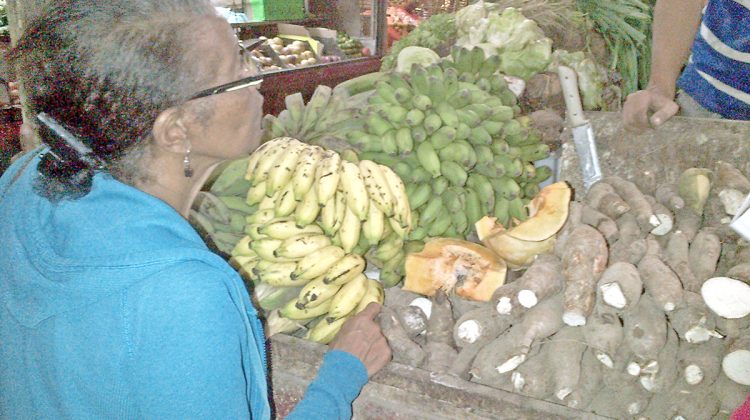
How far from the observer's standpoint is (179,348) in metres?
1.06

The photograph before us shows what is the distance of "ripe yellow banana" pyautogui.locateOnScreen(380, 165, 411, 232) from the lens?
225 centimetres

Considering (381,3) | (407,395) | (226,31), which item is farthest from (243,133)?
(381,3)

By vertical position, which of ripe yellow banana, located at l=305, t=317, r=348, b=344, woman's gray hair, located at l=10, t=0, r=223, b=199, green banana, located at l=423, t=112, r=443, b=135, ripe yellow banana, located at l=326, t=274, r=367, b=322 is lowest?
ripe yellow banana, located at l=305, t=317, r=348, b=344

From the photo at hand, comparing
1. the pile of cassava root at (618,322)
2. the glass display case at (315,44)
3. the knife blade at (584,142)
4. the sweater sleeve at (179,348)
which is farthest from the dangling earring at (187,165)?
the glass display case at (315,44)

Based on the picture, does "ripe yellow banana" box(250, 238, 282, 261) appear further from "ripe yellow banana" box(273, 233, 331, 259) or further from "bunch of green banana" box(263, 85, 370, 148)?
"bunch of green banana" box(263, 85, 370, 148)

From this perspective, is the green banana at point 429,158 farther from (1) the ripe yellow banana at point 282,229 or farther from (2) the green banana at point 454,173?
(1) the ripe yellow banana at point 282,229

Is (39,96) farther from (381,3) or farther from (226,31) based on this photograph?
(381,3)

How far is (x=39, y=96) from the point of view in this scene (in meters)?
1.11

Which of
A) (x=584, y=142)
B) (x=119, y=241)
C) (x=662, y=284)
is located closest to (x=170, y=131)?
(x=119, y=241)

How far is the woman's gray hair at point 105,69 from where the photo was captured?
107 centimetres

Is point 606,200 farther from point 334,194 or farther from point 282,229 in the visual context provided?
point 282,229

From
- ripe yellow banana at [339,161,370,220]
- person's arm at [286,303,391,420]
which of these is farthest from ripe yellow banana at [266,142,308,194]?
person's arm at [286,303,391,420]

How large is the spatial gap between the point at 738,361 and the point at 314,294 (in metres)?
1.45

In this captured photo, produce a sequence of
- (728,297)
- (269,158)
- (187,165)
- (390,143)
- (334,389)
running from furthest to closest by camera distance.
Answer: (390,143), (269,158), (728,297), (334,389), (187,165)
